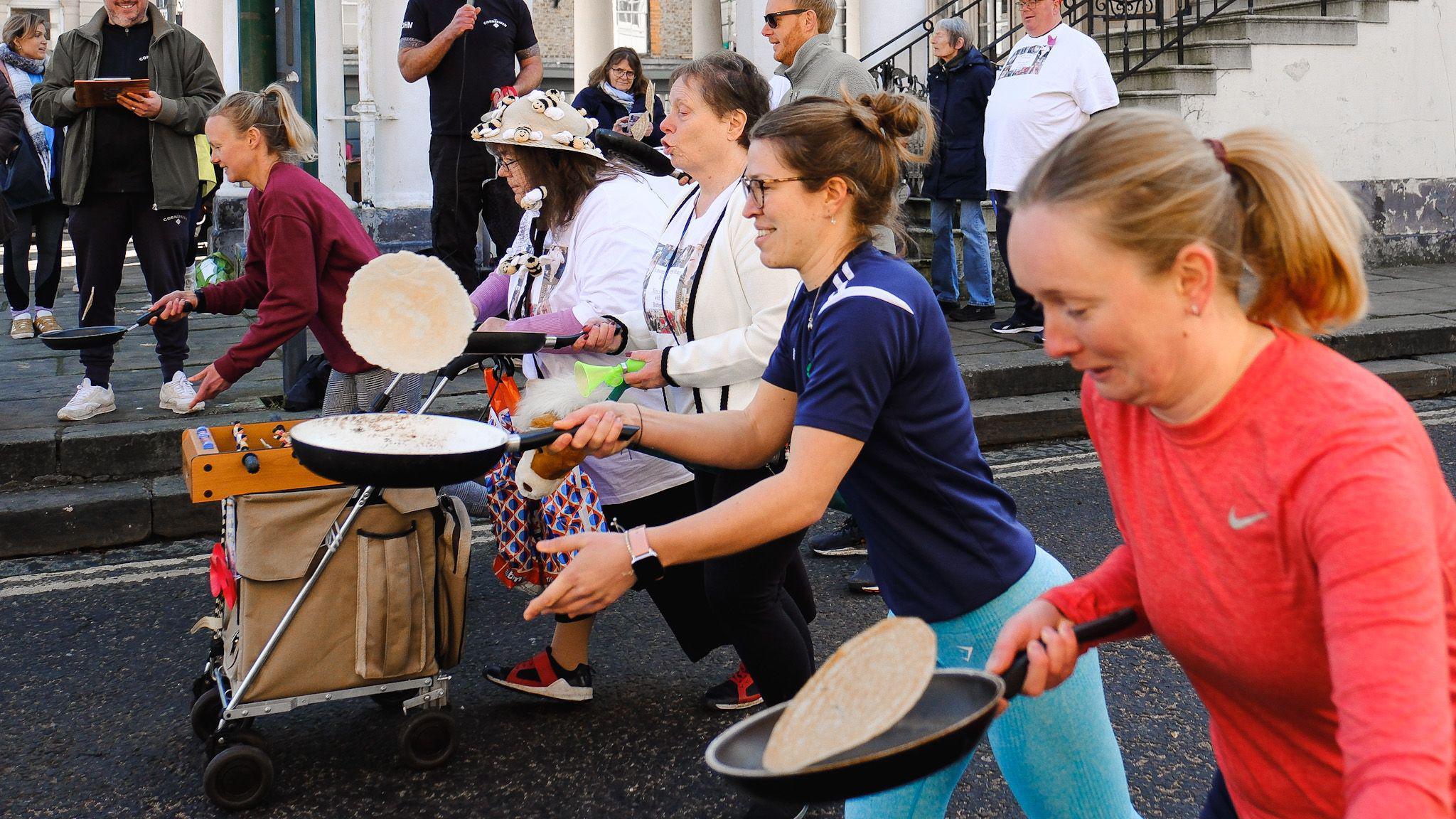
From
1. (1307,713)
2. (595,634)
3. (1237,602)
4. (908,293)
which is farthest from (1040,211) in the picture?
(595,634)

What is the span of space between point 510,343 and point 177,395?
3.84m

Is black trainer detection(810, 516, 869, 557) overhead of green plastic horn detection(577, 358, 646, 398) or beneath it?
beneath

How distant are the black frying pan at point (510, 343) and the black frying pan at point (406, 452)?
617mm

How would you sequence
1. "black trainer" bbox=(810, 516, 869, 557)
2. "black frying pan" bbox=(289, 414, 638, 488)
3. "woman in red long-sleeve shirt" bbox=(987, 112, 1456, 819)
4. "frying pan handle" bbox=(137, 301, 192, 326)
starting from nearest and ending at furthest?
"woman in red long-sleeve shirt" bbox=(987, 112, 1456, 819)
"black frying pan" bbox=(289, 414, 638, 488)
"frying pan handle" bbox=(137, 301, 192, 326)
"black trainer" bbox=(810, 516, 869, 557)

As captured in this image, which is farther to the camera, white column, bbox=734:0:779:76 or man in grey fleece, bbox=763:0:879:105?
white column, bbox=734:0:779:76

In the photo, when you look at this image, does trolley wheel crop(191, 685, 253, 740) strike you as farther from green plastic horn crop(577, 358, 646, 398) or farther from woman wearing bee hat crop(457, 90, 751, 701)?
green plastic horn crop(577, 358, 646, 398)

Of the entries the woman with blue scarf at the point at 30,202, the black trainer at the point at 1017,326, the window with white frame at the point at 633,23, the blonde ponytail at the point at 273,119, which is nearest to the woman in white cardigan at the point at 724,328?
the blonde ponytail at the point at 273,119

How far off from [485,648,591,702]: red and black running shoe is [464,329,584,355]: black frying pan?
0.97 metres

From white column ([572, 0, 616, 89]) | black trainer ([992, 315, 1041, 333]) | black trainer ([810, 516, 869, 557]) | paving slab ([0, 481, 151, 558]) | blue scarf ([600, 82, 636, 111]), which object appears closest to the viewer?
black trainer ([810, 516, 869, 557])

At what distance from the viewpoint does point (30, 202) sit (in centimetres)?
916

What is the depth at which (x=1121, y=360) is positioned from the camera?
1.47 m

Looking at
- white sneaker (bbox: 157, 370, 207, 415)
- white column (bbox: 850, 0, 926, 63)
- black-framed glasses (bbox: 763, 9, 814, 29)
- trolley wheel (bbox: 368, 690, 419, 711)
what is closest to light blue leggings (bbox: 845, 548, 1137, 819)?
trolley wheel (bbox: 368, 690, 419, 711)

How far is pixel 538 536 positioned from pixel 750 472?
2.51 ft

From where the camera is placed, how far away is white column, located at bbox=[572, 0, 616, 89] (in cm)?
1750
